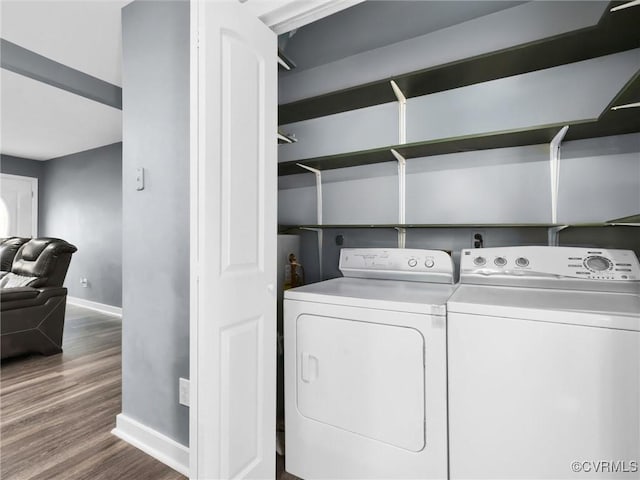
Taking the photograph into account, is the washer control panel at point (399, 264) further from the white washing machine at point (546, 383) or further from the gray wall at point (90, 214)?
the gray wall at point (90, 214)

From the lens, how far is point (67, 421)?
77.1 inches

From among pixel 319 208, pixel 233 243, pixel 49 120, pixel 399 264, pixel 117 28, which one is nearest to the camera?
pixel 233 243

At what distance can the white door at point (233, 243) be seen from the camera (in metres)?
1.11

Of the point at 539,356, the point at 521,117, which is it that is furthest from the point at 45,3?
the point at 539,356

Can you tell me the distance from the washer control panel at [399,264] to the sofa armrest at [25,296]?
293 cm

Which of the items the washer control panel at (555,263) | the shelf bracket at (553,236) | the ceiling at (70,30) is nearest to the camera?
the washer control panel at (555,263)

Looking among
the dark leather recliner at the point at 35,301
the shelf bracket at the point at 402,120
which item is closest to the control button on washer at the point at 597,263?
the shelf bracket at the point at 402,120

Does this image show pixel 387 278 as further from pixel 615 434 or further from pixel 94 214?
pixel 94 214

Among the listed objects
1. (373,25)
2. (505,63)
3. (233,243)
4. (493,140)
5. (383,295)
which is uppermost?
(373,25)

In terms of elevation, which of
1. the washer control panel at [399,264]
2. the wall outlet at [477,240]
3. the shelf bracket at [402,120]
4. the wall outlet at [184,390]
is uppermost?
the shelf bracket at [402,120]

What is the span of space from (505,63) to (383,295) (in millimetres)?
1264

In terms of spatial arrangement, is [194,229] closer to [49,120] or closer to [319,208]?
[319,208]

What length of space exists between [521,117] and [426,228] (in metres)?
0.73

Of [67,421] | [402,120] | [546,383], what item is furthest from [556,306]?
[67,421]
